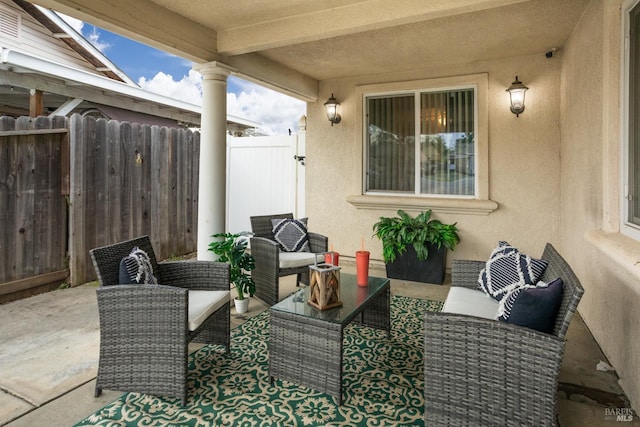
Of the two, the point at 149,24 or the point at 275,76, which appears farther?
the point at 275,76

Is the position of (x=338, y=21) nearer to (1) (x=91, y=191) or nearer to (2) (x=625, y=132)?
(2) (x=625, y=132)

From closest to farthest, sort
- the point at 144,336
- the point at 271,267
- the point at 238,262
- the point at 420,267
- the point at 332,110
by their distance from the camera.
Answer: the point at 144,336, the point at 238,262, the point at 271,267, the point at 420,267, the point at 332,110

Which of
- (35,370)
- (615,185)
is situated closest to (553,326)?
(615,185)

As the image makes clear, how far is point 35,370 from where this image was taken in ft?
8.19

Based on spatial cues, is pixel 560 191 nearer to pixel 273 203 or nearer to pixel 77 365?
pixel 273 203

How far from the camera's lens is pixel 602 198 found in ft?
9.16

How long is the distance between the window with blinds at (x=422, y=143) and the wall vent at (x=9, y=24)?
17.5ft

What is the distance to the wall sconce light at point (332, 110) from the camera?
5.54 meters

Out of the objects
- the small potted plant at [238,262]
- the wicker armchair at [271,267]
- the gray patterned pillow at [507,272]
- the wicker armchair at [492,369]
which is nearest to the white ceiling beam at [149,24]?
the small potted plant at [238,262]

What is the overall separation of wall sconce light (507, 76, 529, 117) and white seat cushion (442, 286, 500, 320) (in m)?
2.76

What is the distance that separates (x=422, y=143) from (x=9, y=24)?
625 centimetres

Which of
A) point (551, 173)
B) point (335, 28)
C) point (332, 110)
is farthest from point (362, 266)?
point (332, 110)

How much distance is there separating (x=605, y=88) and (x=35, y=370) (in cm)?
429

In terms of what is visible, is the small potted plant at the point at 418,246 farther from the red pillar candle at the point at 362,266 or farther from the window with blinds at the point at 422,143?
the red pillar candle at the point at 362,266
